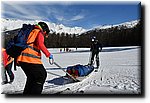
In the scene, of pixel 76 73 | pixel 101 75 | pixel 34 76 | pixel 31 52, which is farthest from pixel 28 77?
pixel 101 75

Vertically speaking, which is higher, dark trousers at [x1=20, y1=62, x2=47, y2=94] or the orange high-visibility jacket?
the orange high-visibility jacket

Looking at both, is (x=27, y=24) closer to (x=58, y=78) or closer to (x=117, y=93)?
(x=58, y=78)

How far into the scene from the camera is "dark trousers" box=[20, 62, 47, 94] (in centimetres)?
305

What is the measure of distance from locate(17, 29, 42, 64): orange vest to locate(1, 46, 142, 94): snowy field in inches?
7.1

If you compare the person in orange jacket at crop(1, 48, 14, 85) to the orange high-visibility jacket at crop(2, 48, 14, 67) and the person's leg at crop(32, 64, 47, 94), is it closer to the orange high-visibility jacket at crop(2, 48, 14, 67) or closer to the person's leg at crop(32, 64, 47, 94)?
the orange high-visibility jacket at crop(2, 48, 14, 67)

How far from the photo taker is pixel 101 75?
334 centimetres

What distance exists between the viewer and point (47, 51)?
311cm

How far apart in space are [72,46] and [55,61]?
0.22m

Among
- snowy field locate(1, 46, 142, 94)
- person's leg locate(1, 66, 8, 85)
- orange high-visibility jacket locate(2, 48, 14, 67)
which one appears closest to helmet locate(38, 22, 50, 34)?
snowy field locate(1, 46, 142, 94)

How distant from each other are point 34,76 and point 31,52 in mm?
209

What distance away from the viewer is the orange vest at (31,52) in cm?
304

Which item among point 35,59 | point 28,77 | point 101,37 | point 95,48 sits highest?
point 101,37

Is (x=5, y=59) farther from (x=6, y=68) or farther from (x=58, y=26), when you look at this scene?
(x=58, y=26)

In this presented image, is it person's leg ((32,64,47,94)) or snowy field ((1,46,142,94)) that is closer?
person's leg ((32,64,47,94))
